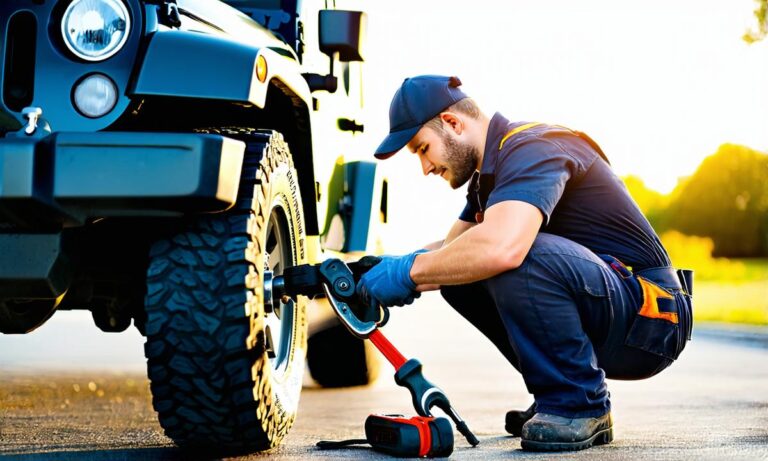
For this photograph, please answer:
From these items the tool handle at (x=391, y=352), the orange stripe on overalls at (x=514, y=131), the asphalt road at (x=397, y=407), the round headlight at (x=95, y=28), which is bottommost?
the asphalt road at (x=397, y=407)

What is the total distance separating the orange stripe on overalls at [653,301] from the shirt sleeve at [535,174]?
0.44 metres

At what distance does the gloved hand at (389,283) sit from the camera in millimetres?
3680

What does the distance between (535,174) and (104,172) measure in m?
1.30

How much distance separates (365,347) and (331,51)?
8.14ft

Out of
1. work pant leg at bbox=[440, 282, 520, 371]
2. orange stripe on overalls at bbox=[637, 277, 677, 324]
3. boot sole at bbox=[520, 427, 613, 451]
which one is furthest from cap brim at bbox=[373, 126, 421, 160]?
boot sole at bbox=[520, 427, 613, 451]

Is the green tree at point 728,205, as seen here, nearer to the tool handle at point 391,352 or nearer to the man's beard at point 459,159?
the man's beard at point 459,159

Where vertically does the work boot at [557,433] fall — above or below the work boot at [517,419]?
above

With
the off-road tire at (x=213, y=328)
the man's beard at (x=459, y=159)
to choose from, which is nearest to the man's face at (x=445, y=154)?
the man's beard at (x=459, y=159)

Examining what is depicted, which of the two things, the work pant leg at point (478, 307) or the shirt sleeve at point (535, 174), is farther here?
the work pant leg at point (478, 307)

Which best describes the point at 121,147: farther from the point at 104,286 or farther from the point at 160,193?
the point at 104,286

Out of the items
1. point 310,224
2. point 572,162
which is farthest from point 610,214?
point 310,224

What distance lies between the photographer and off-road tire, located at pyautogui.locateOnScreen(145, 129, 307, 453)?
3.21 m

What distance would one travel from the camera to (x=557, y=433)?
3.58m

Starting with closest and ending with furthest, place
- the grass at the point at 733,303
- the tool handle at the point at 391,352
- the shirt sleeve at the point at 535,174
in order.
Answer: the shirt sleeve at the point at 535,174
the tool handle at the point at 391,352
the grass at the point at 733,303
